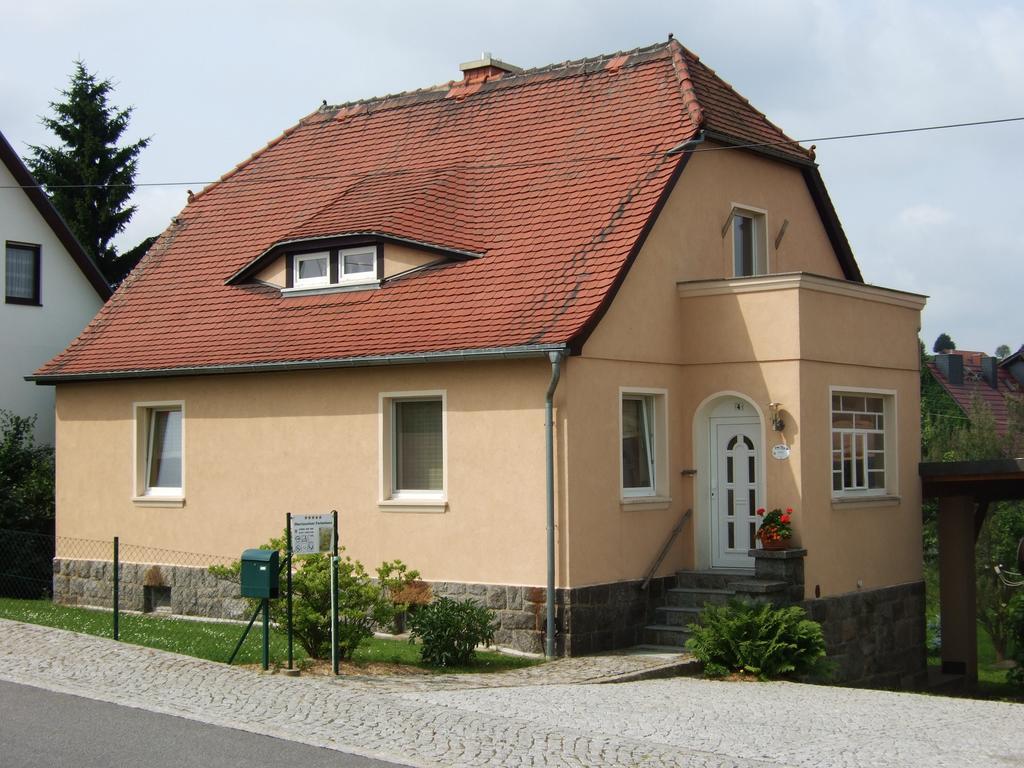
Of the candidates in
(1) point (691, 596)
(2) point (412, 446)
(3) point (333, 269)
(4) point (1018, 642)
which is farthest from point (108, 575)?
(4) point (1018, 642)

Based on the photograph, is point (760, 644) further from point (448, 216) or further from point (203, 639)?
point (448, 216)

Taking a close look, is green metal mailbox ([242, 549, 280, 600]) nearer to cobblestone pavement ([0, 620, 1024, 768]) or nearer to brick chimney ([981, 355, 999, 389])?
cobblestone pavement ([0, 620, 1024, 768])

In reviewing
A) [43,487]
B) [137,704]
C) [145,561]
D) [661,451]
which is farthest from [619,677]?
[43,487]

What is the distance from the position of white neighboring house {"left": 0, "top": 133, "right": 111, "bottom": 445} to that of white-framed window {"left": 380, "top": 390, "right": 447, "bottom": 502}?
1059cm

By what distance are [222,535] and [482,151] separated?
686 cm

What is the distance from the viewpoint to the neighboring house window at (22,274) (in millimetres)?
25828

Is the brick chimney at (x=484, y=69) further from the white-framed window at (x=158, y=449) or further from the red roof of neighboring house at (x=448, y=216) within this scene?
the white-framed window at (x=158, y=449)

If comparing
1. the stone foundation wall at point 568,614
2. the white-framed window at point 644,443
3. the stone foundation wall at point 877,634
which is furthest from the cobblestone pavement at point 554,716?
the white-framed window at point 644,443

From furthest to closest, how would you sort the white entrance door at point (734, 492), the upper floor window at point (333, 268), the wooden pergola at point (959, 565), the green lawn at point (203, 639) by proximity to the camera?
1. the wooden pergola at point (959, 565)
2. the upper floor window at point (333, 268)
3. the white entrance door at point (734, 492)
4. the green lawn at point (203, 639)

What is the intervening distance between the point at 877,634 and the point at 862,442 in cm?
264

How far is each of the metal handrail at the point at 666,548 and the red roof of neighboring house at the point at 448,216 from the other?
334 cm

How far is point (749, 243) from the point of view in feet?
67.3

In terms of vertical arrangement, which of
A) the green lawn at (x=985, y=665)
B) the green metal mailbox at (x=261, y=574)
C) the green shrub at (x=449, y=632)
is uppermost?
the green metal mailbox at (x=261, y=574)

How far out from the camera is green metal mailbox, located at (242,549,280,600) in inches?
539
